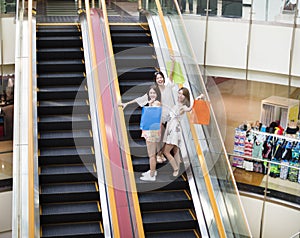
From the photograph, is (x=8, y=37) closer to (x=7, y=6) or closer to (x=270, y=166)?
(x=7, y=6)

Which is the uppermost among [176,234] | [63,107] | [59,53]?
[59,53]

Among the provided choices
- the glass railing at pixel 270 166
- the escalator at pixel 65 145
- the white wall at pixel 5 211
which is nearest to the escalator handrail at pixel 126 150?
the escalator at pixel 65 145

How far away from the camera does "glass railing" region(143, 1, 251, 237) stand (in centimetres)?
762

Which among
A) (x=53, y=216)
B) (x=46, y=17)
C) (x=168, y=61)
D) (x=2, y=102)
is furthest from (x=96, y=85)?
(x=2, y=102)

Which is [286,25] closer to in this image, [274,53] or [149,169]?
[274,53]

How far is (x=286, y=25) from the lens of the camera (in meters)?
10.4

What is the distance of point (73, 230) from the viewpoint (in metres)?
7.48

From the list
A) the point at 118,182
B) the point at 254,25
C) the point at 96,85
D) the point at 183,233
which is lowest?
the point at 183,233

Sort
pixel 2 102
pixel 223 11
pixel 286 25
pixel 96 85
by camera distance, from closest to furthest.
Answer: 1. pixel 96 85
2. pixel 286 25
3. pixel 223 11
4. pixel 2 102

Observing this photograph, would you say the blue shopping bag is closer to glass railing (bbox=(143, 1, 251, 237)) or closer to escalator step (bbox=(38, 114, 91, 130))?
glass railing (bbox=(143, 1, 251, 237))

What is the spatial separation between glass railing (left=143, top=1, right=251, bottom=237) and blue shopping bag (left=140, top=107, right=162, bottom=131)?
79cm

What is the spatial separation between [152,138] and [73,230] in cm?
165

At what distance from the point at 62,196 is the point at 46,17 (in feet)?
16.2

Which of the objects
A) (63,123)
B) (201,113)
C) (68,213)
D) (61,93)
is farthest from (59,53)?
(68,213)
